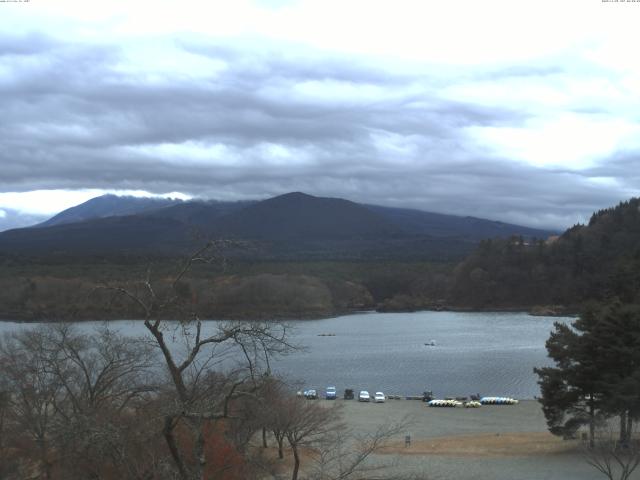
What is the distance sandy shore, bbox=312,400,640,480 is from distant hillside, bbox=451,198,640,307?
317 feet

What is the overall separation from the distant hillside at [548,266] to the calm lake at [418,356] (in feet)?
91.4

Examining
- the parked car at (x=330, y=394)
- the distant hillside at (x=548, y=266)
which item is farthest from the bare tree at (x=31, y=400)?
the distant hillside at (x=548, y=266)

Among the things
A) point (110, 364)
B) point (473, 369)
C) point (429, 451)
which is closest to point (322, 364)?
point (473, 369)

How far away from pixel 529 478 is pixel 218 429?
477 inches

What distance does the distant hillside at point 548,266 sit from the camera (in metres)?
140

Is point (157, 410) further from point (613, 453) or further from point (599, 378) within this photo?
point (599, 378)

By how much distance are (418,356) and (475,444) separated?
40.9 meters

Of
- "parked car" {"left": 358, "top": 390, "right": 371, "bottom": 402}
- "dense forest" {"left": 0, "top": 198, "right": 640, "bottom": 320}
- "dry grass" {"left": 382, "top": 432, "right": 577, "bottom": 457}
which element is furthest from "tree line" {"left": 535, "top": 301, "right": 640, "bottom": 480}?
"dense forest" {"left": 0, "top": 198, "right": 640, "bottom": 320}

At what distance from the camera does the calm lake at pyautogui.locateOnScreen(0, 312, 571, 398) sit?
5584 centimetres

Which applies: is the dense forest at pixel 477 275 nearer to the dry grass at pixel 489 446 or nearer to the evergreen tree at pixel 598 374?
the dry grass at pixel 489 446

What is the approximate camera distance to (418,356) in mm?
72688

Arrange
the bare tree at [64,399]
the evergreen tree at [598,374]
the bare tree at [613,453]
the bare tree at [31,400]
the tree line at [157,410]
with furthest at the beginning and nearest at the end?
the evergreen tree at [598,374]
the bare tree at [613,453]
the bare tree at [31,400]
the bare tree at [64,399]
the tree line at [157,410]

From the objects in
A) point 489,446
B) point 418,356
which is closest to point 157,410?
point 489,446

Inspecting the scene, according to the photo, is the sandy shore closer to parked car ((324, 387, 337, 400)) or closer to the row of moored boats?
the row of moored boats
